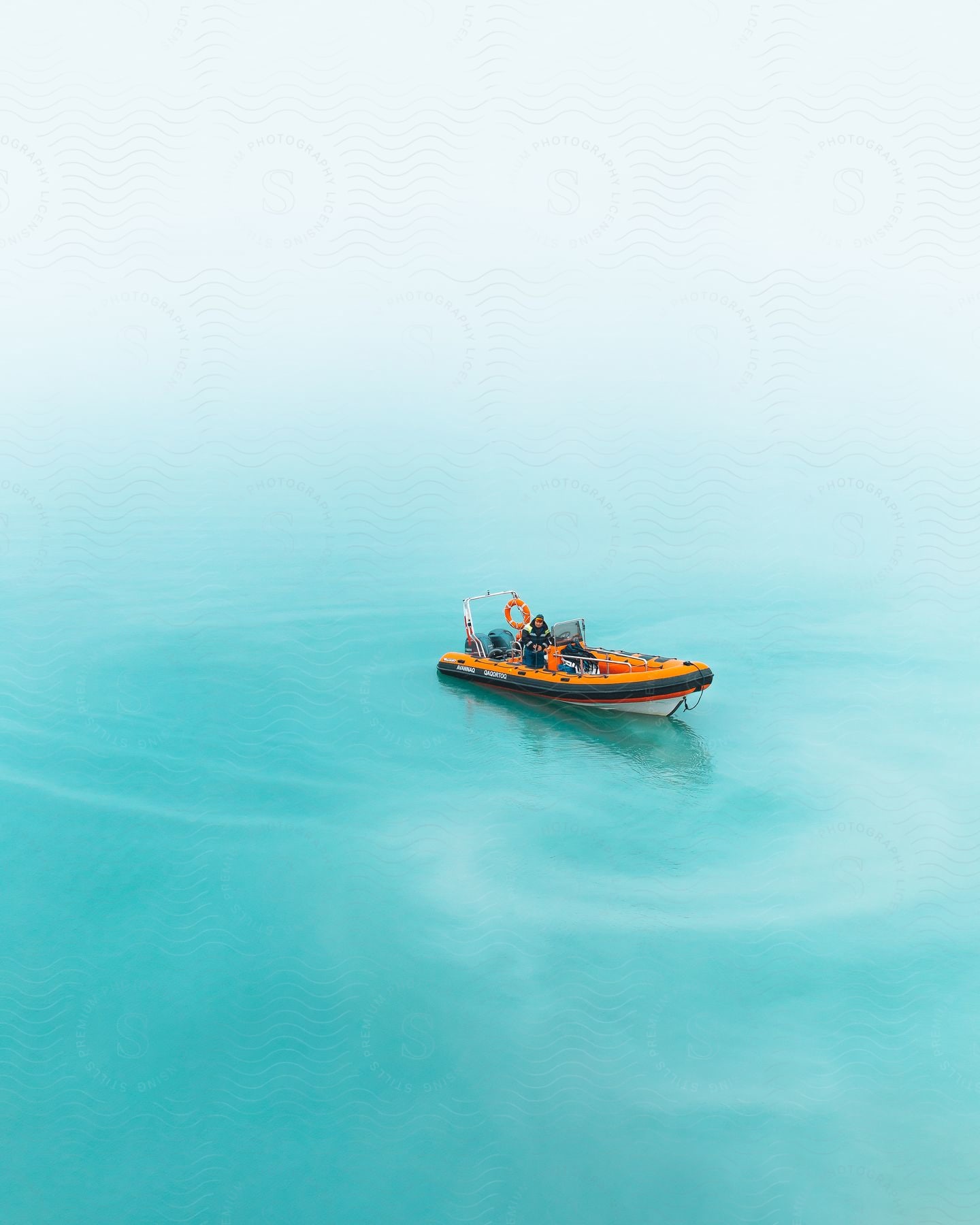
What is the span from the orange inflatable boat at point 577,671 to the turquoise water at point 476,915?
37 centimetres

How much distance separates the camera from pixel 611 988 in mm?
11406

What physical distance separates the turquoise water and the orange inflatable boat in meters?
0.37

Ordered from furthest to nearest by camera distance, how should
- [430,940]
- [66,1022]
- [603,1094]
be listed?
[430,940]
[66,1022]
[603,1094]

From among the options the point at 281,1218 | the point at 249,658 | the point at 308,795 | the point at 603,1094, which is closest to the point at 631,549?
the point at 249,658

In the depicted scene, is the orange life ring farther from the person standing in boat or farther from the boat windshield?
the boat windshield

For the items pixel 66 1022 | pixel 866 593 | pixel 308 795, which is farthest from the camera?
pixel 866 593

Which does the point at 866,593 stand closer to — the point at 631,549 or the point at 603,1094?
the point at 631,549

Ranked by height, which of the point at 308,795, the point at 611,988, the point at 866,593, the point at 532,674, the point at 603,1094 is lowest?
the point at 603,1094

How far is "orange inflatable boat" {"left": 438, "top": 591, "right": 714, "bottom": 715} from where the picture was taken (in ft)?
55.6

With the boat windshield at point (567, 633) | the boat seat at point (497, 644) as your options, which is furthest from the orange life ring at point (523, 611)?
the boat windshield at point (567, 633)

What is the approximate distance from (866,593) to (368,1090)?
15.5 meters

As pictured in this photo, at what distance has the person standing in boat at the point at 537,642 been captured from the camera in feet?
58.9

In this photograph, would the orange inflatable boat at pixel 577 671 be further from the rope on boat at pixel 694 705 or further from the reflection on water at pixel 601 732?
the reflection on water at pixel 601 732

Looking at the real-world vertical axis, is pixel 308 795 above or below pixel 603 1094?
above
